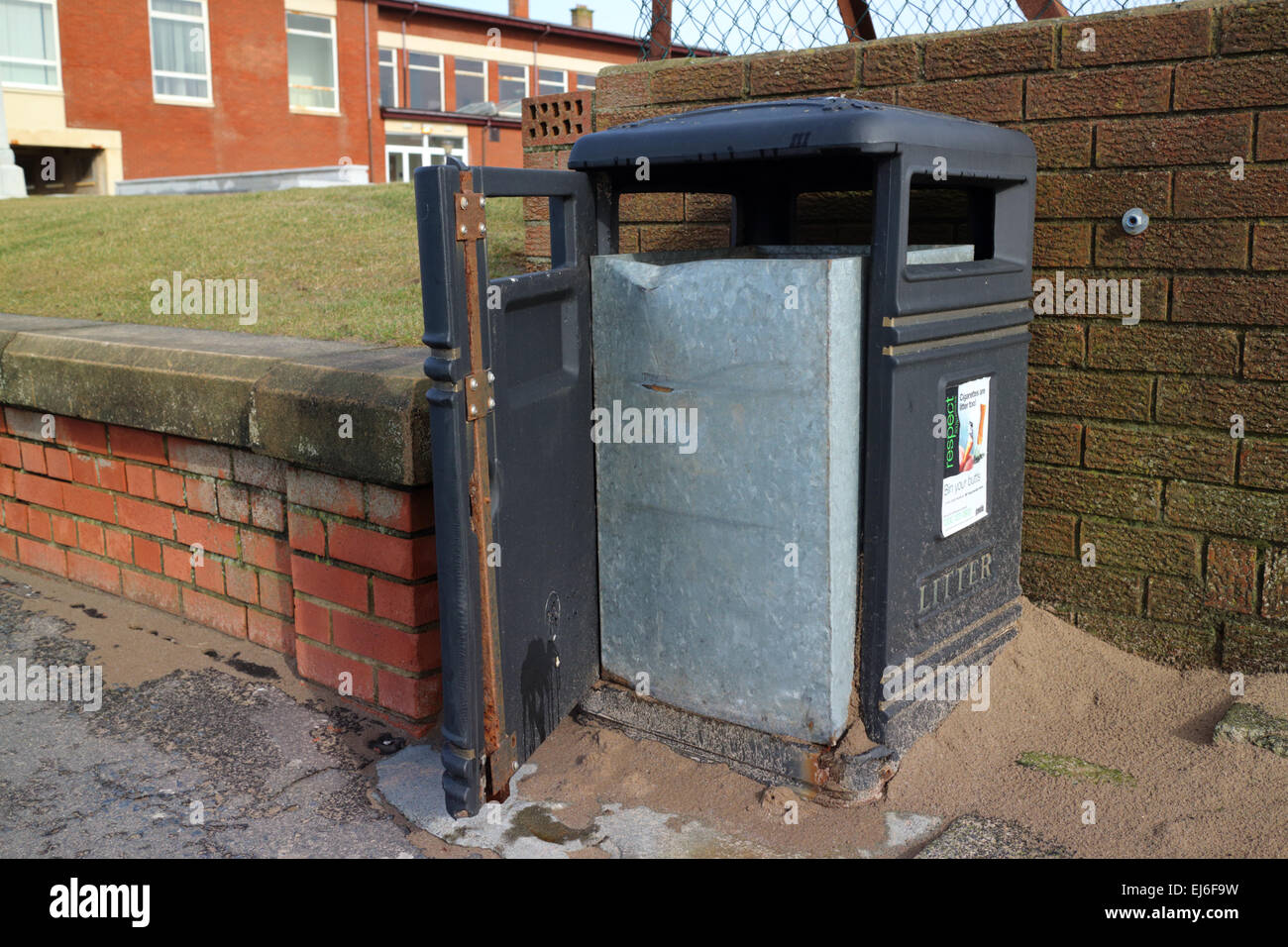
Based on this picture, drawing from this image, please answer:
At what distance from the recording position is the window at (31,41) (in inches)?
974

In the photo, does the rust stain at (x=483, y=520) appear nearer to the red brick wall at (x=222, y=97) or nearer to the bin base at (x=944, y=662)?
the bin base at (x=944, y=662)

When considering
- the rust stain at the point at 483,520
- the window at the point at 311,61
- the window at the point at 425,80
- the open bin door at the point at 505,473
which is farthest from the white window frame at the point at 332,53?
the rust stain at the point at 483,520

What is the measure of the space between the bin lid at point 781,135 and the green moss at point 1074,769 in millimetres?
1612

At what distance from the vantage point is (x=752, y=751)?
2.81 metres

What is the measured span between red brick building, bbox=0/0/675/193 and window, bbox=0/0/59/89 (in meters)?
0.03

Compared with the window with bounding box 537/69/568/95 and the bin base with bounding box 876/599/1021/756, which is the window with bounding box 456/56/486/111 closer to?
the window with bounding box 537/69/568/95

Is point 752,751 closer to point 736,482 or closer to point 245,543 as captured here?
point 736,482

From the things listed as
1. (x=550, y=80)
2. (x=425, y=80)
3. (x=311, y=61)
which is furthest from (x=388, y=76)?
(x=550, y=80)

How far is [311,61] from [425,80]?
14.7ft

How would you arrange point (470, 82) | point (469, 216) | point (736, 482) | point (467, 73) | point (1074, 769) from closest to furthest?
point (469, 216) < point (736, 482) < point (1074, 769) < point (467, 73) < point (470, 82)

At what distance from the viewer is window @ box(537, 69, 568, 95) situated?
36838 mm

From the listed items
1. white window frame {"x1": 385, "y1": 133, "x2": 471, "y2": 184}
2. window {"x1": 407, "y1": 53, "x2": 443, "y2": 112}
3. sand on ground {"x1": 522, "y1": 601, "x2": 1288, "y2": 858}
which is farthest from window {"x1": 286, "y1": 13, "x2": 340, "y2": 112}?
sand on ground {"x1": 522, "y1": 601, "x2": 1288, "y2": 858}
